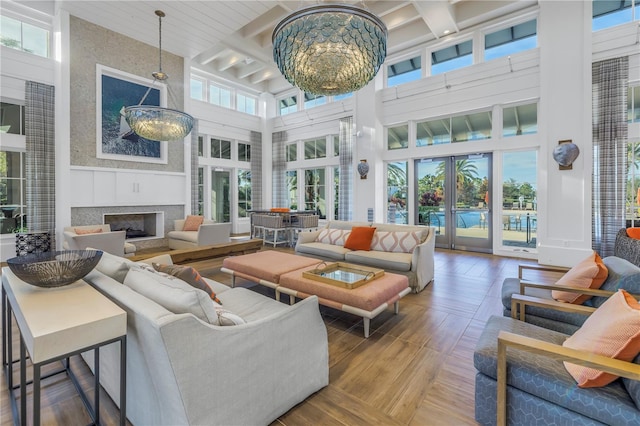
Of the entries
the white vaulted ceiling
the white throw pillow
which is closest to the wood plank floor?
the white throw pillow

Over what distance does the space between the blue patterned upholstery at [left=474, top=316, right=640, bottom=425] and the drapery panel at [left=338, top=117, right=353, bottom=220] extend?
6321mm

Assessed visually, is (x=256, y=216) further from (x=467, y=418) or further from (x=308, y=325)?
(x=467, y=418)

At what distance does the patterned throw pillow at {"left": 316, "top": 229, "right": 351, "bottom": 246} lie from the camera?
465 cm

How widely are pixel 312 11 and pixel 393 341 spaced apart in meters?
2.56

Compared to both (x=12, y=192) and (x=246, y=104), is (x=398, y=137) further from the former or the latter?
(x=12, y=192)

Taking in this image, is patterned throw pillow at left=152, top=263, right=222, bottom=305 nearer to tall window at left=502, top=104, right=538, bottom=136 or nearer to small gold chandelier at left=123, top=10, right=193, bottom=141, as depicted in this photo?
small gold chandelier at left=123, top=10, right=193, bottom=141

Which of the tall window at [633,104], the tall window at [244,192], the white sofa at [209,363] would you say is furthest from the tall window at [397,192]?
the white sofa at [209,363]

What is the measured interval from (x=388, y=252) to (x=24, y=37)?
7.37 metres

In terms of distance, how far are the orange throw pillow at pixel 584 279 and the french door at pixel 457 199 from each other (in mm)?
4272

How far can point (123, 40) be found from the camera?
592 cm

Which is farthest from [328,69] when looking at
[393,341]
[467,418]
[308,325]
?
[467,418]

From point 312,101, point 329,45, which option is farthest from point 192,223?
point 329,45

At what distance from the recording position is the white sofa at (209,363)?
47.4 inches

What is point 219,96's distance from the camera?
879 cm
